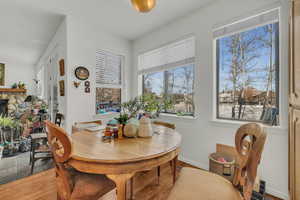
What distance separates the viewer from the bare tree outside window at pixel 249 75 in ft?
5.61

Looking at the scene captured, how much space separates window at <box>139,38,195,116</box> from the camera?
252 cm

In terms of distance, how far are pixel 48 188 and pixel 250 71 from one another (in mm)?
3127

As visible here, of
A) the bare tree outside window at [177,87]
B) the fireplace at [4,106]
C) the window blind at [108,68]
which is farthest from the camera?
the fireplace at [4,106]

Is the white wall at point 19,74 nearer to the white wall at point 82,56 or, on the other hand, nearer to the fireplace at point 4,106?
the fireplace at point 4,106

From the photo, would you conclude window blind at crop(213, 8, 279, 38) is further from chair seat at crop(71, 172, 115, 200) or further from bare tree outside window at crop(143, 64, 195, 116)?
chair seat at crop(71, 172, 115, 200)

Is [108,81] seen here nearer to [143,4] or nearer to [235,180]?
[143,4]

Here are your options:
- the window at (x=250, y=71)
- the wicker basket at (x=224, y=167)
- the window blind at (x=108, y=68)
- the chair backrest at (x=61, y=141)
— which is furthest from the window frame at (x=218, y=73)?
the window blind at (x=108, y=68)

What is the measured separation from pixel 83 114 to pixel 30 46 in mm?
3667

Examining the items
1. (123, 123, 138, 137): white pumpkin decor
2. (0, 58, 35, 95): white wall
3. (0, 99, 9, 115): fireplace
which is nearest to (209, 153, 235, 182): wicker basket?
(123, 123, 138, 137): white pumpkin decor

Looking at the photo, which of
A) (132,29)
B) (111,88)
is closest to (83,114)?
(111,88)

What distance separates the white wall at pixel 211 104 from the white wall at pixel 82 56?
1400mm

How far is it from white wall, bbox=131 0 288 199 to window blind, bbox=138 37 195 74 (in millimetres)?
135

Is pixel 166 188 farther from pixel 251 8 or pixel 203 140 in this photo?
pixel 251 8

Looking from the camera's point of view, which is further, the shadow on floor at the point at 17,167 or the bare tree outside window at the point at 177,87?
the bare tree outside window at the point at 177,87
